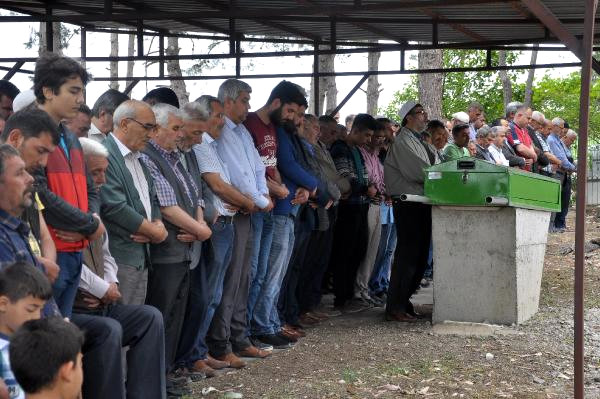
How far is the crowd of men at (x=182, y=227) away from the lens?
14.3ft

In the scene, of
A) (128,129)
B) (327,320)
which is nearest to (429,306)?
(327,320)

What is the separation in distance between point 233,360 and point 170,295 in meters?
1.22

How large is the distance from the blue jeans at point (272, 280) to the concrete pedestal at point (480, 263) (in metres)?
1.72

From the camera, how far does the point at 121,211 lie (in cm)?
575

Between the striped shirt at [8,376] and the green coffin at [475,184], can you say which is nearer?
the striped shirt at [8,376]

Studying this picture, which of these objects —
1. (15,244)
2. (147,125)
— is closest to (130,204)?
(147,125)

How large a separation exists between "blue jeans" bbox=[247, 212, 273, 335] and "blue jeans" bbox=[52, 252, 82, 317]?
295 cm

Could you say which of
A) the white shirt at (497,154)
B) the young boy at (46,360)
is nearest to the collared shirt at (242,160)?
the young boy at (46,360)

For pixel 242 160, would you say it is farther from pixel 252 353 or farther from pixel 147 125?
pixel 147 125

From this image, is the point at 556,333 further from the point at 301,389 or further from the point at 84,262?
the point at 84,262

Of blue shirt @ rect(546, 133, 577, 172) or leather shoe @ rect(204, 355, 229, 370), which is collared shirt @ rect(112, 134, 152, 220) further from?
blue shirt @ rect(546, 133, 577, 172)

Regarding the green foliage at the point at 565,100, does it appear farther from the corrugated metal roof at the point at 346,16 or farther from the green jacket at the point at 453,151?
the green jacket at the point at 453,151

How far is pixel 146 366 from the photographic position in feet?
17.6

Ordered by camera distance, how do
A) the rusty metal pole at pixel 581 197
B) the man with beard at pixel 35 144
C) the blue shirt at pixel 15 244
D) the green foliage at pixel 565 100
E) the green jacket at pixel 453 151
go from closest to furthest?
1. the blue shirt at pixel 15 244
2. the man with beard at pixel 35 144
3. the rusty metal pole at pixel 581 197
4. the green jacket at pixel 453 151
5. the green foliage at pixel 565 100
